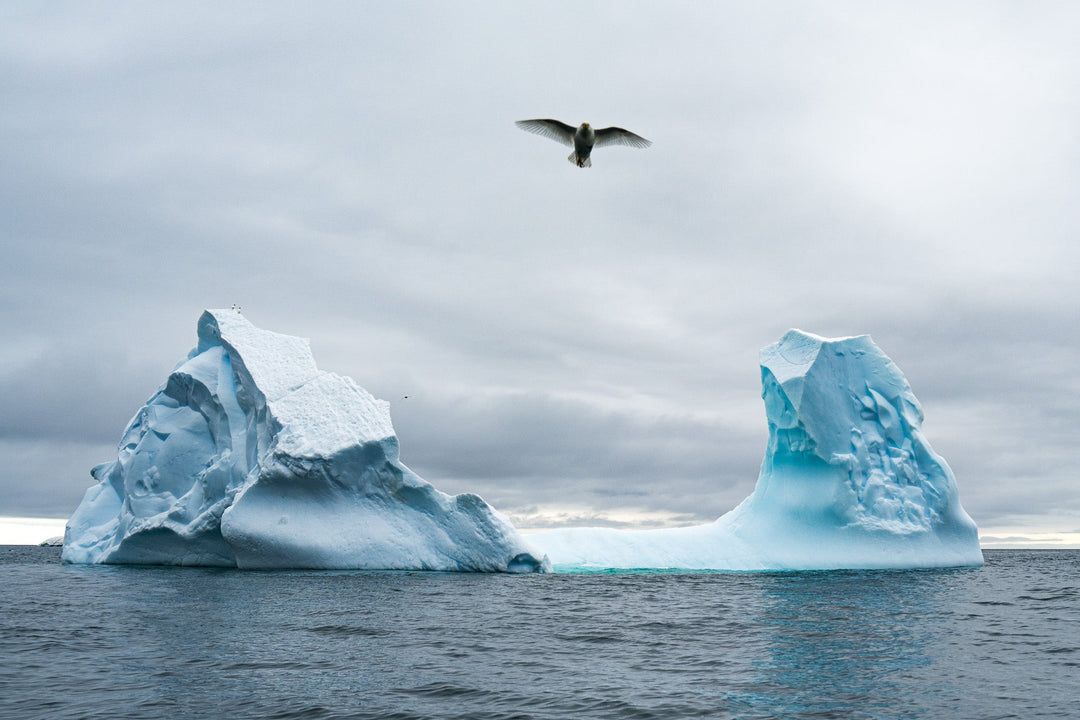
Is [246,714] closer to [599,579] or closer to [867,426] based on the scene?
[599,579]

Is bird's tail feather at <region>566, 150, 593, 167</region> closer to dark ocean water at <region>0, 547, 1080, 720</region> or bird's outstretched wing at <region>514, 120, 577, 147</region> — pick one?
bird's outstretched wing at <region>514, 120, 577, 147</region>

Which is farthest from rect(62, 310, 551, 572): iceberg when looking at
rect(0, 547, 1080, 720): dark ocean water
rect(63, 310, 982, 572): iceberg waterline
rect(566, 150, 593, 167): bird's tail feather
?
rect(566, 150, 593, 167): bird's tail feather

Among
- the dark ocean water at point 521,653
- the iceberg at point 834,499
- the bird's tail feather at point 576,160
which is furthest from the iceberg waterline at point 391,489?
the bird's tail feather at point 576,160

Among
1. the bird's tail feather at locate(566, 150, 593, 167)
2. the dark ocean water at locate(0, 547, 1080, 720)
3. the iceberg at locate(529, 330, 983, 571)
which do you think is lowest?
the dark ocean water at locate(0, 547, 1080, 720)

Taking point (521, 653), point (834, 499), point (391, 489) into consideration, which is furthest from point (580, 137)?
point (834, 499)

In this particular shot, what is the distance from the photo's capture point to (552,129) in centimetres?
1078

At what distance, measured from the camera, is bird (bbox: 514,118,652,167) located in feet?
34.7

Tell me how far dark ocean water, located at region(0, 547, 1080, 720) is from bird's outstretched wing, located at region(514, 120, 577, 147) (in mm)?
6110

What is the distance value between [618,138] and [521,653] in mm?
6354

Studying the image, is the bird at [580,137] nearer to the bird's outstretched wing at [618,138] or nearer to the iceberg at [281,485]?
the bird's outstretched wing at [618,138]

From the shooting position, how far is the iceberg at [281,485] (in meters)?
18.6

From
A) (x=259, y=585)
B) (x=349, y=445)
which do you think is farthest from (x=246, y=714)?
(x=349, y=445)

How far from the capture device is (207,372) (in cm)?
2238

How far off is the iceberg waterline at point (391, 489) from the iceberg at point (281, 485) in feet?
0.14
